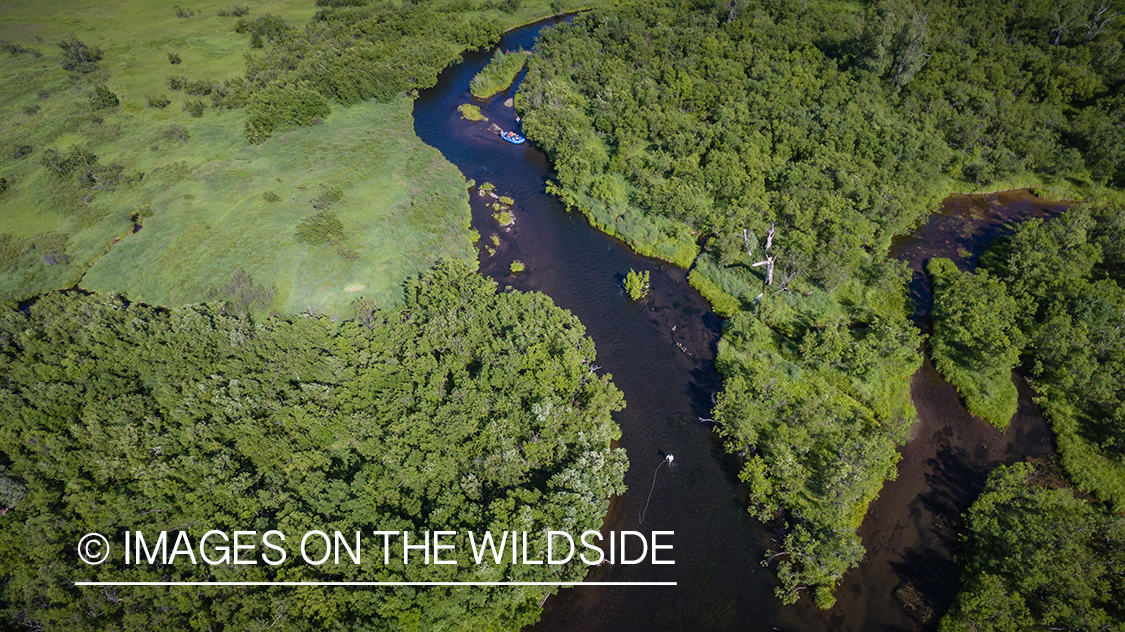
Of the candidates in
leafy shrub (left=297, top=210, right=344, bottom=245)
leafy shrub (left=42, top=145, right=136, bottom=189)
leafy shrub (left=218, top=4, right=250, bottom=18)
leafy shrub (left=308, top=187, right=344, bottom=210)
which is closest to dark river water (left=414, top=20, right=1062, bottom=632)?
leafy shrub (left=297, top=210, right=344, bottom=245)

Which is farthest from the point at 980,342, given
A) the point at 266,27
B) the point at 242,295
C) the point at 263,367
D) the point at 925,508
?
the point at 266,27

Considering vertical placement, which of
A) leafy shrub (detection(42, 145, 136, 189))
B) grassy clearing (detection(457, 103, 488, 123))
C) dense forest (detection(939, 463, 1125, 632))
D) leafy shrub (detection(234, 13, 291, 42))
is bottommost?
leafy shrub (detection(42, 145, 136, 189))

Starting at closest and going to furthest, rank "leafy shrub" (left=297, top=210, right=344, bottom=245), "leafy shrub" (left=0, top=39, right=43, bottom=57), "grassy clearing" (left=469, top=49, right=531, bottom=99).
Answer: "leafy shrub" (left=297, top=210, right=344, bottom=245)
"grassy clearing" (left=469, top=49, right=531, bottom=99)
"leafy shrub" (left=0, top=39, right=43, bottom=57)

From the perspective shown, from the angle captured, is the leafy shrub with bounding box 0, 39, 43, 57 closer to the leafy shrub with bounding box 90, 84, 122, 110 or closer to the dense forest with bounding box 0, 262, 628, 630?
the leafy shrub with bounding box 90, 84, 122, 110

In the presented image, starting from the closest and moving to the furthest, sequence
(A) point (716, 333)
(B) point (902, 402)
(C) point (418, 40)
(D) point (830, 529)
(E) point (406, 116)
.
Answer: (D) point (830, 529) < (B) point (902, 402) < (A) point (716, 333) < (E) point (406, 116) < (C) point (418, 40)

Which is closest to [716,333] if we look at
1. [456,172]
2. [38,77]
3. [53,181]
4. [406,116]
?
[456,172]

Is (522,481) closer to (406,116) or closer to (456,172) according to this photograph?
(456,172)

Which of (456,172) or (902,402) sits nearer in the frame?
(902,402)
